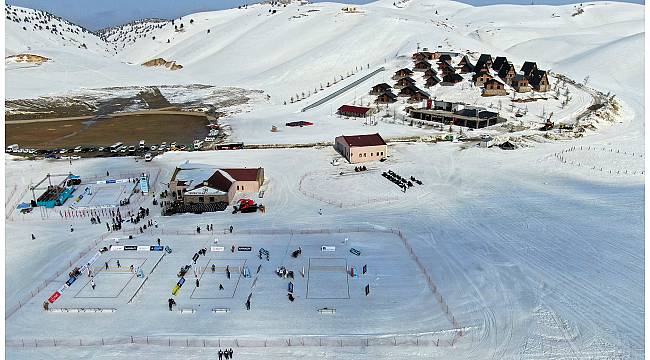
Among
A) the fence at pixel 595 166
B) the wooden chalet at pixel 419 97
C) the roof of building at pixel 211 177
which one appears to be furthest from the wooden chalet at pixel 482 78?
the roof of building at pixel 211 177

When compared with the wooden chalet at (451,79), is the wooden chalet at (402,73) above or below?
above

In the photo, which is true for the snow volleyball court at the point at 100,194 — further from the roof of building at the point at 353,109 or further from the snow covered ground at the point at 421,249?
the roof of building at the point at 353,109

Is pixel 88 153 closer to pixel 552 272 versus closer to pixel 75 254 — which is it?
pixel 75 254

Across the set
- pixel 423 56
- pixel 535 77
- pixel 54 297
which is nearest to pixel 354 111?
pixel 423 56

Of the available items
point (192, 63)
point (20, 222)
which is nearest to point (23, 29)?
point (192, 63)

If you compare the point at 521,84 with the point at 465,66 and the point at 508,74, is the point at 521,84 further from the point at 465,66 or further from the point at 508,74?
the point at 465,66

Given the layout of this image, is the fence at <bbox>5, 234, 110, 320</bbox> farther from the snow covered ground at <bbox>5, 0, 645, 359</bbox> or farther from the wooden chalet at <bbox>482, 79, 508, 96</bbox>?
the wooden chalet at <bbox>482, 79, 508, 96</bbox>
